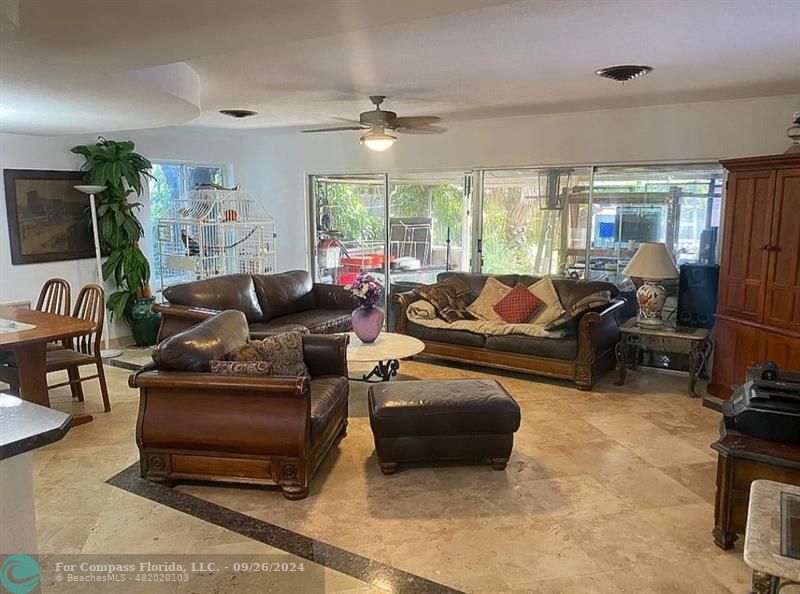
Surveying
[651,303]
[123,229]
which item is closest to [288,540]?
[651,303]

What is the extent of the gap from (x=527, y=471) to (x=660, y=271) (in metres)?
2.41

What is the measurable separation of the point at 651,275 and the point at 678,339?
0.58 metres

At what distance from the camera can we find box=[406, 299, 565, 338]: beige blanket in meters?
5.24

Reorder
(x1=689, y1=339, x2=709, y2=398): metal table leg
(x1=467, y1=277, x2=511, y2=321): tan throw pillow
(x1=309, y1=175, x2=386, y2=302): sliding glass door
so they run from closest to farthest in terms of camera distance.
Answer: (x1=689, y1=339, x2=709, y2=398): metal table leg → (x1=467, y1=277, x2=511, y2=321): tan throw pillow → (x1=309, y1=175, x2=386, y2=302): sliding glass door

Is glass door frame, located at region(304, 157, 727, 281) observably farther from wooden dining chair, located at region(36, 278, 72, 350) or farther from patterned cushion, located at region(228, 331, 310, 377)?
patterned cushion, located at region(228, 331, 310, 377)

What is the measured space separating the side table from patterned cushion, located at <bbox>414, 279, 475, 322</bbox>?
1438 mm

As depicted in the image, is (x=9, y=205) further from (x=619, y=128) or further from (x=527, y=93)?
(x=619, y=128)

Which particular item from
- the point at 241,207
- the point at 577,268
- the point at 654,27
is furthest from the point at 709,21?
the point at 241,207

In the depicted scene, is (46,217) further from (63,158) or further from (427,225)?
(427,225)

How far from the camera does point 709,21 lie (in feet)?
9.00

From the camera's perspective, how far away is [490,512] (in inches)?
119

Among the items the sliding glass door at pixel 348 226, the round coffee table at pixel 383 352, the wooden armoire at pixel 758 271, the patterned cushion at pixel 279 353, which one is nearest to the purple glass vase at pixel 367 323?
the round coffee table at pixel 383 352

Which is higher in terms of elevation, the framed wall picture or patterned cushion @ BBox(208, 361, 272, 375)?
the framed wall picture

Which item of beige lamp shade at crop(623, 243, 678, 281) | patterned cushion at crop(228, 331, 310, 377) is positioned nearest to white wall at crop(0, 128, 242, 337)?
patterned cushion at crop(228, 331, 310, 377)
